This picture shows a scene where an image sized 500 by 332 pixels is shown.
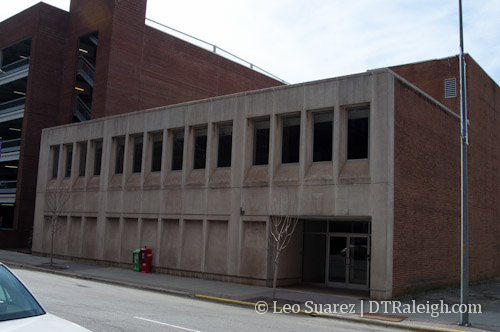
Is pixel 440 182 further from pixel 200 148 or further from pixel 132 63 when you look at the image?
pixel 132 63

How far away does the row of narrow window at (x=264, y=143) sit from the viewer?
59.2ft

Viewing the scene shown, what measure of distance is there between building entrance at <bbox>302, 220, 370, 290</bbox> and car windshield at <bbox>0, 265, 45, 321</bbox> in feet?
50.7

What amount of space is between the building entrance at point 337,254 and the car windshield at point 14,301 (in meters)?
15.5

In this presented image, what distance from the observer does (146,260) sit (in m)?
23.4

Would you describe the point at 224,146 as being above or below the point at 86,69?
below

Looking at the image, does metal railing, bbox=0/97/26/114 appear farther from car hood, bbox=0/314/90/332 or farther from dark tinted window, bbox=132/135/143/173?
car hood, bbox=0/314/90/332

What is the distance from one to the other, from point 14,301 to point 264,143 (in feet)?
53.0

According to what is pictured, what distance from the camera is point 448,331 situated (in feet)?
38.4

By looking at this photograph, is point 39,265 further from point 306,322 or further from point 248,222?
point 306,322

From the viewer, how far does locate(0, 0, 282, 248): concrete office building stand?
114ft

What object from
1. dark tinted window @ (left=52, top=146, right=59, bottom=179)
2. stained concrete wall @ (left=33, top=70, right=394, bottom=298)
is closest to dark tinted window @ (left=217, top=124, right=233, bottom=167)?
stained concrete wall @ (left=33, top=70, right=394, bottom=298)

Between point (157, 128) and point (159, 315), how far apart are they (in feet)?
A: 46.8

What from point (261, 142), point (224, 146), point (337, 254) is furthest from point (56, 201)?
point (337, 254)

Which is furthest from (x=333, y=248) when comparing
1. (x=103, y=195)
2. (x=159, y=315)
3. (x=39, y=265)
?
(x=39, y=265)
